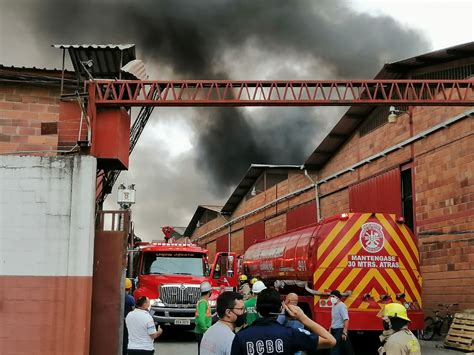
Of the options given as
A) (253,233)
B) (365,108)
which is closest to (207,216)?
(253,233)

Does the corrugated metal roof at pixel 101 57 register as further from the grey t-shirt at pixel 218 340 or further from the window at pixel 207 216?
the window at pixel 207 216

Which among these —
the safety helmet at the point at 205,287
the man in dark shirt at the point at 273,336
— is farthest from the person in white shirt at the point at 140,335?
the man in dark shirt at the point at 273,336

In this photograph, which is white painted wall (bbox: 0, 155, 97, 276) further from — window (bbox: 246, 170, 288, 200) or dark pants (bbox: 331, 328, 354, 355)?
window (bbox: 246, 170, 288, 200)

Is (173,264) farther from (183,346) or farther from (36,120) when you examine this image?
(36,120)

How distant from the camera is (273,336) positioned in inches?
157

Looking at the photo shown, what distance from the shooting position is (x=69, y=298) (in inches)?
379

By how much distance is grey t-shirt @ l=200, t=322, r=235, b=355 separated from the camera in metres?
4.96

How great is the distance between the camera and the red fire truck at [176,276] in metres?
15.6

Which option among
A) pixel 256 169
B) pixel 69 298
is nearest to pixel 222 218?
pixel 256 169

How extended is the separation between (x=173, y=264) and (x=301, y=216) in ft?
39.4

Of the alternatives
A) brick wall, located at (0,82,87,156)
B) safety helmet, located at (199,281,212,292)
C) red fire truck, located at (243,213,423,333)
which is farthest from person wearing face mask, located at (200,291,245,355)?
red fire truck, located at (243,213,423,333)

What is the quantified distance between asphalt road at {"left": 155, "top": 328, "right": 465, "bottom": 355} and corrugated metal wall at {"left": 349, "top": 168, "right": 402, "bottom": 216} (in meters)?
4.91

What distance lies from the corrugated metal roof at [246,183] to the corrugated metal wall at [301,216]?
2.24m

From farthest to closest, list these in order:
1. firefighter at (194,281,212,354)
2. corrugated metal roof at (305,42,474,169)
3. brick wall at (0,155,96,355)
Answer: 1. corrugated metal roof at (305,42,474,169)
2. brick wall at (0,155,96,355)
3. firefighter at (194,281,212,354)
